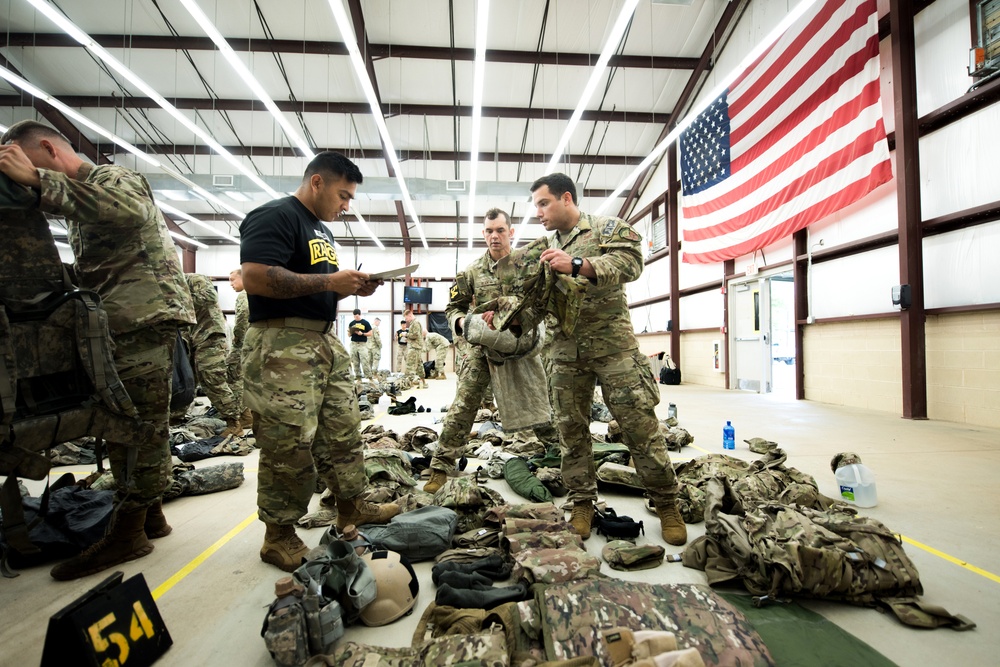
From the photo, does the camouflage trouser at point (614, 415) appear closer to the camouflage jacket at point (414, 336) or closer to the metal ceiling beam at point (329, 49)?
the metal ceiling beam at point (329, 49)

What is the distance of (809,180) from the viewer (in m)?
6.48

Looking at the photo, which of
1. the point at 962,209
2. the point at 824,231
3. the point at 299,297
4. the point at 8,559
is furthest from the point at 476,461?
the point at 824,231

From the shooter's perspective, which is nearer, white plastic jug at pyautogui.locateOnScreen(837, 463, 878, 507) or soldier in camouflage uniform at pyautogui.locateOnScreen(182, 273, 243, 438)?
white plastic jug at pyautogui.locateOnScreen(837, 463, 878, 507)

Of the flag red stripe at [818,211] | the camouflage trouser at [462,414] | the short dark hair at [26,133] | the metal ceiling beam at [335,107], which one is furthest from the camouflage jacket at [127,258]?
the metal ceiling beam at [335,107]

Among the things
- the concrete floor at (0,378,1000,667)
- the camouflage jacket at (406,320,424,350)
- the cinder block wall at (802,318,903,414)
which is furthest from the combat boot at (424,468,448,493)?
the camouflage jacket at (406,320,424,350)

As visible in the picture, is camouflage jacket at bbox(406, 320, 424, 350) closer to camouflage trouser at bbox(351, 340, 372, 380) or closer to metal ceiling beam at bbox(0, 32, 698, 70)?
camouflage trouser at bbox(351, 340, 372, 380)

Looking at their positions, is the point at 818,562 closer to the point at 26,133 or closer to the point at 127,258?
the point at 127,258

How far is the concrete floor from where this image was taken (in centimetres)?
131

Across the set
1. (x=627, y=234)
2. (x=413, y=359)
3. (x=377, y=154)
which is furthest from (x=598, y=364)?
(x=377, y=154)

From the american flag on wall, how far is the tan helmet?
7024 millimetres

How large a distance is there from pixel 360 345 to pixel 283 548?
31.8 ft

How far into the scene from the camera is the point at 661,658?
1.01 metres

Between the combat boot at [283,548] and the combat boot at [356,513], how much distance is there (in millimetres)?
230

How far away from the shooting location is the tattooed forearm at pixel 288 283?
64.6 inches
